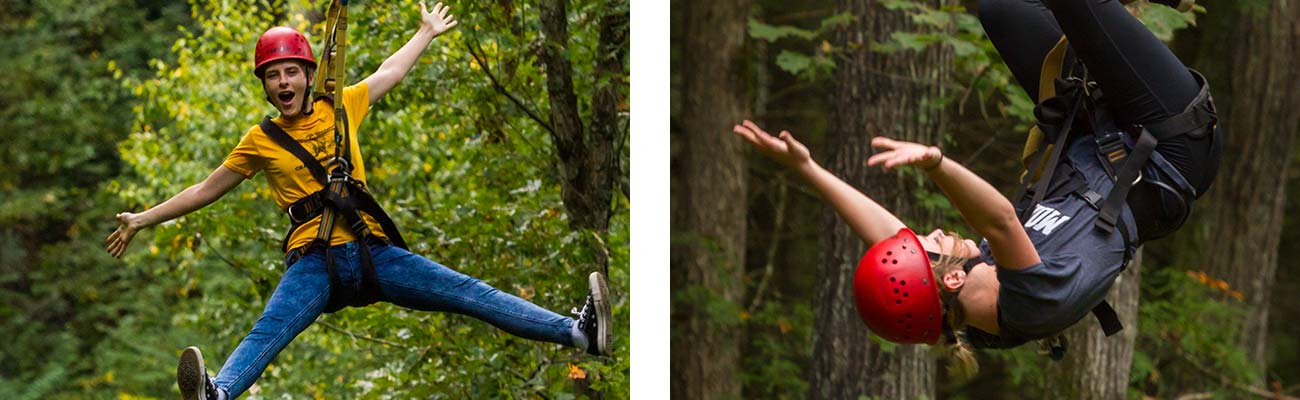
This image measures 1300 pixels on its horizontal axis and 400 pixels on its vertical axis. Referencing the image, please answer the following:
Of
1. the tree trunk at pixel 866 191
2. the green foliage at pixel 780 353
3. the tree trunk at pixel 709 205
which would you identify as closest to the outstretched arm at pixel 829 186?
the tree trunk at pixel 866 191

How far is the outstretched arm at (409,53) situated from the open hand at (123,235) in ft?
2.56

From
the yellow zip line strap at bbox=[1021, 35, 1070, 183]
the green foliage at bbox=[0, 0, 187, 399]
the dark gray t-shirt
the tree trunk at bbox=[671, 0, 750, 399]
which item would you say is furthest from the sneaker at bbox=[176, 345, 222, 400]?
the green foliage at bbox=[0, 0, 187, 399]

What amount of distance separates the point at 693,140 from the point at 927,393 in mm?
2159

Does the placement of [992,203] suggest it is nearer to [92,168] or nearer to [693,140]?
[693,140]

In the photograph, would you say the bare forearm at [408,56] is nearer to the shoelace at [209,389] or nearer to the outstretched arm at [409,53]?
the outstretched arm at [409,53]

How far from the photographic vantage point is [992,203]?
117 inches

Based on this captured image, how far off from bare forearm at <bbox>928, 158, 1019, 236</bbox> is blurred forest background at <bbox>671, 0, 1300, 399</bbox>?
125 inches

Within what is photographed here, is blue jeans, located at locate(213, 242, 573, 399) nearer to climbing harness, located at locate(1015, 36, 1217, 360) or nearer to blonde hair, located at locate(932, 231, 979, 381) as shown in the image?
blonde hair, located at locate(932, 231, 979, 381)

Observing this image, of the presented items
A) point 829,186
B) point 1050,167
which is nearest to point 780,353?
point 1050,167

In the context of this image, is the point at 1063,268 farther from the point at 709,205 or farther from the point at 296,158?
the point at 709,205

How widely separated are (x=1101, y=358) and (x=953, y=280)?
3.76 m

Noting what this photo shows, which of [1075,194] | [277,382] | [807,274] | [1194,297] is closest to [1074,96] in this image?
[1075,194]

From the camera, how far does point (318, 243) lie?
402 cm

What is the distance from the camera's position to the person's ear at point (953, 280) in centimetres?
342
